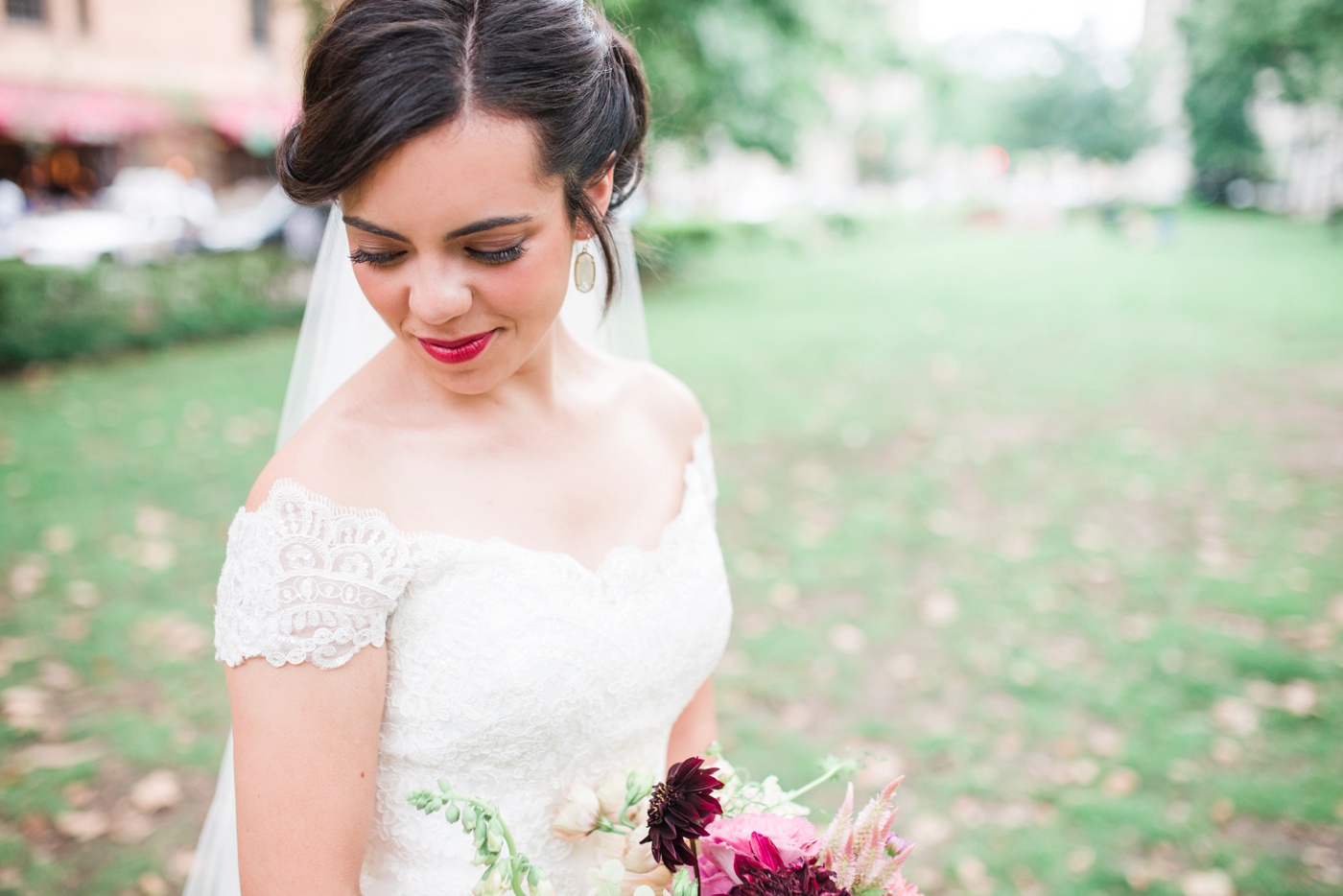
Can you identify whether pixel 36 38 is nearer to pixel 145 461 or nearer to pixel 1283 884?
pixel 145 461

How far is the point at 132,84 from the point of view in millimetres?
22844

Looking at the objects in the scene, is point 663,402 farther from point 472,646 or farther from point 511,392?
point 472,646

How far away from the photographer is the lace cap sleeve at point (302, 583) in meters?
1.37

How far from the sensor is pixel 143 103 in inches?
903

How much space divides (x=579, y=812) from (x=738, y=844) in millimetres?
371

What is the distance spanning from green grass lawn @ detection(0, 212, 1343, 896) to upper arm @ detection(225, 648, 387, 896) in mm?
781

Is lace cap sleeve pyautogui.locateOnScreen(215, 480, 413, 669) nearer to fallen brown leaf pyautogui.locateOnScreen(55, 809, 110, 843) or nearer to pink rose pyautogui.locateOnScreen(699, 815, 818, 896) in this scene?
pink rose pyautogui.locateOnScreen(699, 815, 818, 896)

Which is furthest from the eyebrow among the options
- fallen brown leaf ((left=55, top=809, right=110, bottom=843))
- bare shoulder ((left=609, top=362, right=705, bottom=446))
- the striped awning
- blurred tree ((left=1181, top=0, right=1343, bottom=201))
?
blurred tree ((left=1181, top=0, right=1343, bottom=201))

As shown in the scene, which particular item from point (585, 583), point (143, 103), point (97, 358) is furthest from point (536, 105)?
point (143, 103)

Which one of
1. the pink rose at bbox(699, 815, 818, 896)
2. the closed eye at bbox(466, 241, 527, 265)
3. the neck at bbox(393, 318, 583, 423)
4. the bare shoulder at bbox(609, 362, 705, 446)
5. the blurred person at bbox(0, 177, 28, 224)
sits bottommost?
the blurred person at bbox(0, 177, 28, 224)

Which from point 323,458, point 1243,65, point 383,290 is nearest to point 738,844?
point 323,458

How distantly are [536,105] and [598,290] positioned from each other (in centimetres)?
115

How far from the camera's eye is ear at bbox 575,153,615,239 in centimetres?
166

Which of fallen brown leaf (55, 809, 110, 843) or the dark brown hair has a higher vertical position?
the dark brown hair
